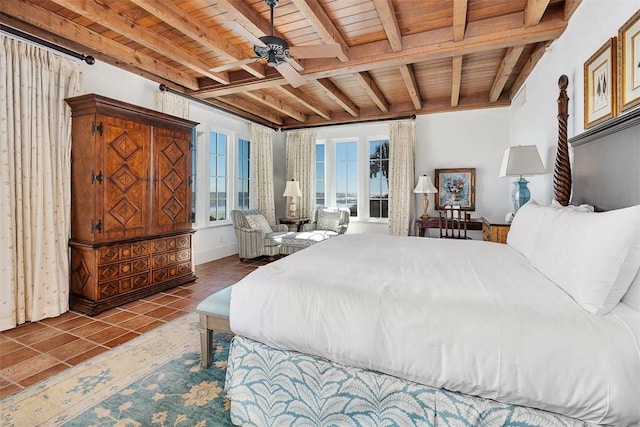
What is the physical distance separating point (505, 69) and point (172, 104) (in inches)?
175

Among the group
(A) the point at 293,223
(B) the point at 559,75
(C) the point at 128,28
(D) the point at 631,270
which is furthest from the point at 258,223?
(D) the point at 631,270

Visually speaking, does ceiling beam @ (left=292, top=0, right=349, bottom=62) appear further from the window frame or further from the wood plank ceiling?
the window frame

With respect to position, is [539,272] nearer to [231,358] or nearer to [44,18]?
[231,358]

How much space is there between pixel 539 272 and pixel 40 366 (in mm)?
3196

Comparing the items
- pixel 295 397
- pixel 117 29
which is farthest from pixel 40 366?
pixel 117 29

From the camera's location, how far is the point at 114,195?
3.09 m

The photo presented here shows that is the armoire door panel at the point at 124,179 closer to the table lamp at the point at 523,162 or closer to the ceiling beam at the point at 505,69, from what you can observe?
the table lamp at the point at 523,162

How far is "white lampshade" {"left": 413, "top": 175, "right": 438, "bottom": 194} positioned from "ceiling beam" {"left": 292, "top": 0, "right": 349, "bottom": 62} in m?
2.86

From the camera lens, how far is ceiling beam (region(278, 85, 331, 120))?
14.9 feet

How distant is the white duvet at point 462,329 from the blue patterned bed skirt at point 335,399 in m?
0.05

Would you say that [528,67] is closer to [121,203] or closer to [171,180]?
[171,180]

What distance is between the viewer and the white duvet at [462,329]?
0.97 metres

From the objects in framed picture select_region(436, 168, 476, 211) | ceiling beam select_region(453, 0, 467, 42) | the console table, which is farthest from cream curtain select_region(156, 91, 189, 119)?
framed picture select_region(436, 168, 476, 211)

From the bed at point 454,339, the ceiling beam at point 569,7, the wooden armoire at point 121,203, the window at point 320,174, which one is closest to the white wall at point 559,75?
the ceiling beam at point 569,7
